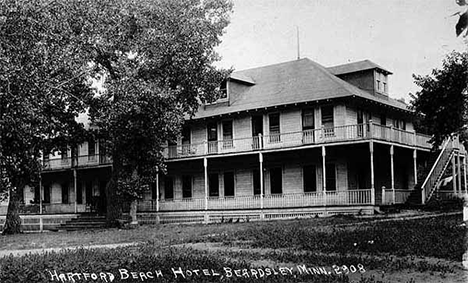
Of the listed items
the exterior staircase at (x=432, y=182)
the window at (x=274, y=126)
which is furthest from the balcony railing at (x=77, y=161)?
the exterior staircase at (x=432, y=182)

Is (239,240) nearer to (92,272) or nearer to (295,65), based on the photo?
(92,272)

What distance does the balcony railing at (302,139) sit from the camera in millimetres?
26844

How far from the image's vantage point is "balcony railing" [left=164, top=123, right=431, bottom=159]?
26.8 meters

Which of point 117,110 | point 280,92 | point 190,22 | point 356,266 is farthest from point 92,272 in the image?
point 280,92

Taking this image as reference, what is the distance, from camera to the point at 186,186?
112 ft

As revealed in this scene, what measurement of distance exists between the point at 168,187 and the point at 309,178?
31.4 ft

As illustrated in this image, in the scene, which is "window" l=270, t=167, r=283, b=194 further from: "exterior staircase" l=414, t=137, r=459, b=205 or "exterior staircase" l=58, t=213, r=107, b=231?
"exterior staircase" l=58, t=213, r=107, b=231

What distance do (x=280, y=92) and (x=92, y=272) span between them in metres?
22.1

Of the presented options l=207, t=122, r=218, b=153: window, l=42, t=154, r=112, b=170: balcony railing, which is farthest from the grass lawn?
l=42, t=154, r=112, b=170: balcony railing

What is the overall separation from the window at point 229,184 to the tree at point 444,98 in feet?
45.1

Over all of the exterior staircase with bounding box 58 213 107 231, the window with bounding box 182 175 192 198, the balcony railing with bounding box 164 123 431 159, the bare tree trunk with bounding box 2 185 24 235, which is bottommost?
the exterior staircase with bounding box 58 213 107 231

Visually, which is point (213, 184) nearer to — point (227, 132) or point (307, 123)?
point (227, 132)

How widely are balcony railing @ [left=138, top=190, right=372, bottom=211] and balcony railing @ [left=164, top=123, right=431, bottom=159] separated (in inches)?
97.0

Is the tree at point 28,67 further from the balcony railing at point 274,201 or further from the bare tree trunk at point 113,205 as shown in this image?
the balcony railing at point 274,201
